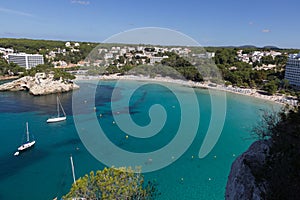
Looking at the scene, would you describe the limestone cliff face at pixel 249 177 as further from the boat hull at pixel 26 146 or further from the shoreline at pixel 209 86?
the shoreline at pixel 209 86

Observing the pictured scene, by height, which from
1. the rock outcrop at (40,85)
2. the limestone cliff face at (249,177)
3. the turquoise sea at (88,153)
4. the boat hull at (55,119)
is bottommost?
the turquoise sea at (88,153)

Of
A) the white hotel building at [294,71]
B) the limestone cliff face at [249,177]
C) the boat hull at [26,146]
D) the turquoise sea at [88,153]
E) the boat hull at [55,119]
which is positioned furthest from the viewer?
the white hotel building at [294,71]

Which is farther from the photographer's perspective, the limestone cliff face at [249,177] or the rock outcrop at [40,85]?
the rock outcrop at [40,85]

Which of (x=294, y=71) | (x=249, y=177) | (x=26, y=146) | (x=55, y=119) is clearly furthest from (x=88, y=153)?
(x=294, y=71)

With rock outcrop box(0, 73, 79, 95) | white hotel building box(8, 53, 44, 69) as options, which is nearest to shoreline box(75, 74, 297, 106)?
rock outcrop box(0, 73, 79, 95)

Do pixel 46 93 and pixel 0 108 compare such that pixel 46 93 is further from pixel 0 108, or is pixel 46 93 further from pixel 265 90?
pixel 265 90

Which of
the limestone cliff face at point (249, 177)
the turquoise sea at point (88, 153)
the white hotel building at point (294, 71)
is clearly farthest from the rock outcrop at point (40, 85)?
the white hotel building at point (294, 71)

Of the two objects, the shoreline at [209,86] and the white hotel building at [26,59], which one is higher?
the white hotel building at [26,59]
